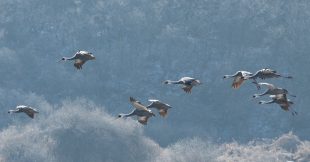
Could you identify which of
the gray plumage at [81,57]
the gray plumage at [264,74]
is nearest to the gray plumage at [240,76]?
the gray plumage at [264,74]

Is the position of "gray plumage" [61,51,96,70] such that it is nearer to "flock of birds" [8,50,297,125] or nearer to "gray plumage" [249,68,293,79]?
"flock of birds" [8,50,297,125]

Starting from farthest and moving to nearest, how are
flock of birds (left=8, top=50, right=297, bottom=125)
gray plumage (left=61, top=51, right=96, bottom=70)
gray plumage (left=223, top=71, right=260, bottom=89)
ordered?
gray plumage (left=61, top=51, right=96, bottom=70) < gray plumage (left=223, top=71, right=260, bottom=89) < flock of birds (left=8, top=50, right=297, bottom=125)

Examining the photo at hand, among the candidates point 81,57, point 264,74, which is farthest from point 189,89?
point 81,57

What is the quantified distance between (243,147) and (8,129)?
101ft

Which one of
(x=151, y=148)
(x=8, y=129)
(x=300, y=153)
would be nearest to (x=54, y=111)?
(x=8, y=129)

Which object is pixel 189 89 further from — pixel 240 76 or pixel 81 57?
pixel 81 57

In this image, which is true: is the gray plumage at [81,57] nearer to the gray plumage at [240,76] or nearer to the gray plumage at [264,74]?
the gray plumage at [240,76]

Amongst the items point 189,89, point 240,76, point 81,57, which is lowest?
point 189,89

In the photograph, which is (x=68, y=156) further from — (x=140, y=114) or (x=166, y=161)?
(x=140, y=114)

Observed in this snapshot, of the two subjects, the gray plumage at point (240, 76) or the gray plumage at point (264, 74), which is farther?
the gray plumage at point (240, 76)

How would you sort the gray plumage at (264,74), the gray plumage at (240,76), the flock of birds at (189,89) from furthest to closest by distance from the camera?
the gray plumage at (240,76) < the flock of birds at (189,89) < the gray plumage at (264,74)

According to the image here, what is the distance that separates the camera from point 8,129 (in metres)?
183

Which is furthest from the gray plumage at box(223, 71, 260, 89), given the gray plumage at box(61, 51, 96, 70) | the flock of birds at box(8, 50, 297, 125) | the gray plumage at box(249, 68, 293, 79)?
the gray plumage at box(61, 51, 96, 70)

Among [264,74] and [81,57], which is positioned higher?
[81,57]
